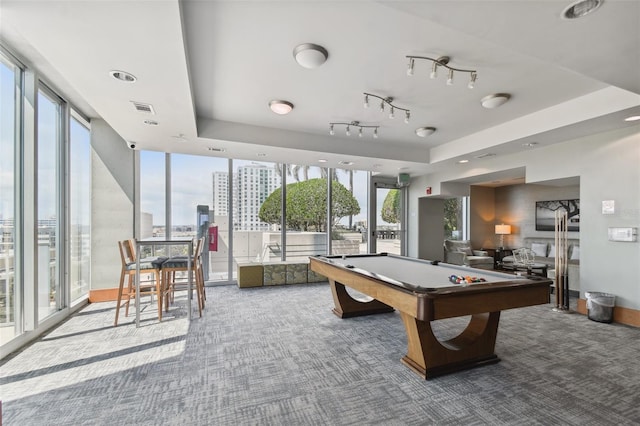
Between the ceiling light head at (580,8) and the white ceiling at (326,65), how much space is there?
0.04 meters

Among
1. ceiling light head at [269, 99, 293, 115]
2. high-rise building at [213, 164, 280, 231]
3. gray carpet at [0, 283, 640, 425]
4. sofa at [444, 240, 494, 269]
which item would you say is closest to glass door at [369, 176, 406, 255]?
sofa at [444, 240, 494, 269]

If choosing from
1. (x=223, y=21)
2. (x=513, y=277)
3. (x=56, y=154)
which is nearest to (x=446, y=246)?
(x=513, y=277)

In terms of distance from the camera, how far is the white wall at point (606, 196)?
3.70 m

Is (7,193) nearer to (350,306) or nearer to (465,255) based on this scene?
(350,306)

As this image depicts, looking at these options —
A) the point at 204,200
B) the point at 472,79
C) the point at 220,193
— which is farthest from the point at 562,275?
the point at 204,200

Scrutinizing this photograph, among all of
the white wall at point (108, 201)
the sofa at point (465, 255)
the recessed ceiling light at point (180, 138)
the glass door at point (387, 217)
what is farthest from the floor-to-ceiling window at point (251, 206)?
the sofa at point (465, 255)

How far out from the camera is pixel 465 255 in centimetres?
737

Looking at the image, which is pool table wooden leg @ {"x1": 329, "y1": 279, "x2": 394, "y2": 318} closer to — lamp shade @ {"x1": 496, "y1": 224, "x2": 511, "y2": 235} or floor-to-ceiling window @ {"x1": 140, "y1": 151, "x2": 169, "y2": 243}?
floor-to-ceiling window @ {"x1": 140, "y1": 151, "x2": 169, "y2": 243}

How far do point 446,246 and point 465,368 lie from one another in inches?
235

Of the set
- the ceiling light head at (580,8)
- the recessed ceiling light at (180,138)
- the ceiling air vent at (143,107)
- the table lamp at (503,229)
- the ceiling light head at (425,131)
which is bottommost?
the table lamp at (503,229)

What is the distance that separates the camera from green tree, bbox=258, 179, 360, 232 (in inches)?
262

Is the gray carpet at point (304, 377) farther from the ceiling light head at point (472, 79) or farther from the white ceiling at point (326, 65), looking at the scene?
the ceiling light head at point (472, 79)

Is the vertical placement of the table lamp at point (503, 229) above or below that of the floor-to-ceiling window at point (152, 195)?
below

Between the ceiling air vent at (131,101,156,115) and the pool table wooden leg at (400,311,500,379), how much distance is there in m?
3.19
